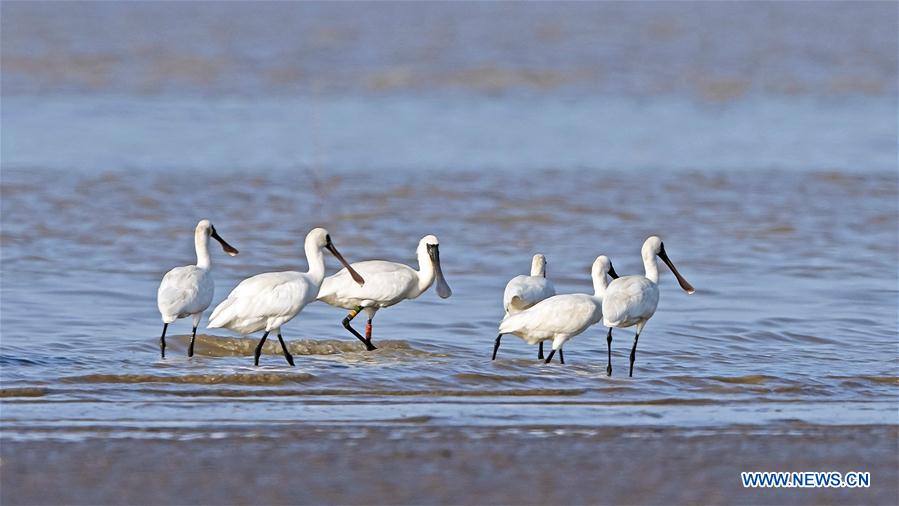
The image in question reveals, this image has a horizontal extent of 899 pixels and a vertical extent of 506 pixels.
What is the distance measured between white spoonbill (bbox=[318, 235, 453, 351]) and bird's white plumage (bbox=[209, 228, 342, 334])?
0.68 meters

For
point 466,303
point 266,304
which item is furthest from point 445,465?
point 466,303

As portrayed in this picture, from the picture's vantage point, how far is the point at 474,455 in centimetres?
779

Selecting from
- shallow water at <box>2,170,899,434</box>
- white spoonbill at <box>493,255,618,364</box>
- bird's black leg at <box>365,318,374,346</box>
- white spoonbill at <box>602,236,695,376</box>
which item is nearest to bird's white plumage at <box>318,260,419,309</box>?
bird's black leg at <box>365,318,374,346</box>

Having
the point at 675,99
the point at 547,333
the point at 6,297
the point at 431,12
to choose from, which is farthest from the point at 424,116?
the point at 431,12

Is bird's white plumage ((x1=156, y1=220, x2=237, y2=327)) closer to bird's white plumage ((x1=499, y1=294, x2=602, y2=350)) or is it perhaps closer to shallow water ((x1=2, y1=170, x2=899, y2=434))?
shallow water ((x1=2, y1=170, x2=899, y2=434))

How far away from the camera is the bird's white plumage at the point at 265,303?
35.8 ft

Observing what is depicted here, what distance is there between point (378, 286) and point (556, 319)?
1747 mm

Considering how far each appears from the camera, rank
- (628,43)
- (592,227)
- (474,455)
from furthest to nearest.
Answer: (628,43) → (592,227) → (474,455)

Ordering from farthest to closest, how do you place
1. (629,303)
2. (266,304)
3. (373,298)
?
(373,298), (266,304), (629,303)

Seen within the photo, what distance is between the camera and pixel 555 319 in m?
10.6

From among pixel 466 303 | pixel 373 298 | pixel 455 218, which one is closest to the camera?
pixel 373 298

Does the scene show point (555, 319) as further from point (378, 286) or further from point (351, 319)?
point (351, 319)

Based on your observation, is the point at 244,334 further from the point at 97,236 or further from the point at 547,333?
the point at 97,236

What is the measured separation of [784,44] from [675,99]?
49.9 feet
